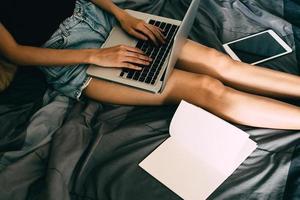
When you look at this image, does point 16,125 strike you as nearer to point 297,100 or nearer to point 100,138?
point 100,138

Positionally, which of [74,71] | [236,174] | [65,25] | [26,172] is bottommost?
[26,172]

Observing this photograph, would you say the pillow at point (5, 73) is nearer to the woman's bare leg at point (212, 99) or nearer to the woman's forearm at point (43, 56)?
the woman's forearm at point (43, 56)

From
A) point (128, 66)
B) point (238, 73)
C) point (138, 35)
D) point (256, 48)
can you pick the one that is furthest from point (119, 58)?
point (256, 48)

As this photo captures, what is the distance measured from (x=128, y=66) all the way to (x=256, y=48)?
1.88 feet

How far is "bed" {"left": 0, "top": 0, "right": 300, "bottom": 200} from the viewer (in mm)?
1020

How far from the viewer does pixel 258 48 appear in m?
1.44

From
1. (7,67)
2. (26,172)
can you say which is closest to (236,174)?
(26,172)

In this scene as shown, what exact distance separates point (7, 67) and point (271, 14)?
108 cm

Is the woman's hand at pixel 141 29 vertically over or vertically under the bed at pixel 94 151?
over

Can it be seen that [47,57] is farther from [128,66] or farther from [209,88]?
[209,88]

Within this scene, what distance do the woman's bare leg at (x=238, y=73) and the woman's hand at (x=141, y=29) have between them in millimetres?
103

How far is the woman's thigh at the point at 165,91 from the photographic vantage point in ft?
3.82

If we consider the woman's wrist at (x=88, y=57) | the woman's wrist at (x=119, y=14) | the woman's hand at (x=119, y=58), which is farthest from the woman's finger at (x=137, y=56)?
the woman's wrist at (x=119, y=14)

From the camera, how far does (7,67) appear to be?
1.31 metres
